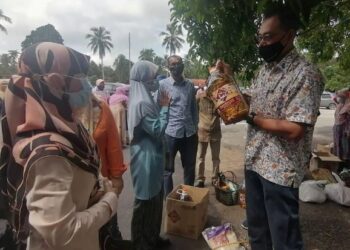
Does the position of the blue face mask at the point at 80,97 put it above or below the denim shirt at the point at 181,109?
above

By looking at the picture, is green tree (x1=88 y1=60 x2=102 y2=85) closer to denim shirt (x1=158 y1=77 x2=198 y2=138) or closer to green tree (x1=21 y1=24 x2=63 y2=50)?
green tree (x1=21 y1=24 x2=63 y2=50)

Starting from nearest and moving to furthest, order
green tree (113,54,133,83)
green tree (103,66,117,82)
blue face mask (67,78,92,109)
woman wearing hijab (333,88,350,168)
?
blue face mask (67,78,92,109), woman wearing hijab (333,88,350,168), green tree (113,54,133,83), green tree (103,66,117,82)

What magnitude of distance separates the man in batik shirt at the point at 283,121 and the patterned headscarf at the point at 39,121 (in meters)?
1.15

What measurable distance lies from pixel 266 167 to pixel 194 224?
1904mm

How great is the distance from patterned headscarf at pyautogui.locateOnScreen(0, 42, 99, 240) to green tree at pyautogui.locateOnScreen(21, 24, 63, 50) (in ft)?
1.71

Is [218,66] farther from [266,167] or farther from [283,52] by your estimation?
[266,167]

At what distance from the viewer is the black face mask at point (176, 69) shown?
15.7 ft

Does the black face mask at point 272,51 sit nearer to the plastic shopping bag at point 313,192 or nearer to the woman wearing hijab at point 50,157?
the woman wearing hijab at point 50,157

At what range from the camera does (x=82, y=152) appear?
5.05 feet

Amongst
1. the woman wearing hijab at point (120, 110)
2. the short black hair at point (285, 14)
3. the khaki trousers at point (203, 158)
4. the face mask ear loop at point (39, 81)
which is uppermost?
the short black hair at point (285, 14)

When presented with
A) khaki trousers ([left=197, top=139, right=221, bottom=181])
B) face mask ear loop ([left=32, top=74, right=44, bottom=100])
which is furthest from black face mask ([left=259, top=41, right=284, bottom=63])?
khaki trousers ([left=197, top=139, right=221, bottom=181])

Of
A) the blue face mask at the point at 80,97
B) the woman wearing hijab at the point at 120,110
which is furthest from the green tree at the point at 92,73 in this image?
the woman wearing hijab at the point at 120,110

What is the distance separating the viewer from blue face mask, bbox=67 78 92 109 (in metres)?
1.62

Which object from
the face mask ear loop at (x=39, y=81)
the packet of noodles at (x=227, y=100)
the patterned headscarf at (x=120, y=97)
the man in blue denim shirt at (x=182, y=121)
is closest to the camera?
the face mask ear loop at (x=39, y=81)
